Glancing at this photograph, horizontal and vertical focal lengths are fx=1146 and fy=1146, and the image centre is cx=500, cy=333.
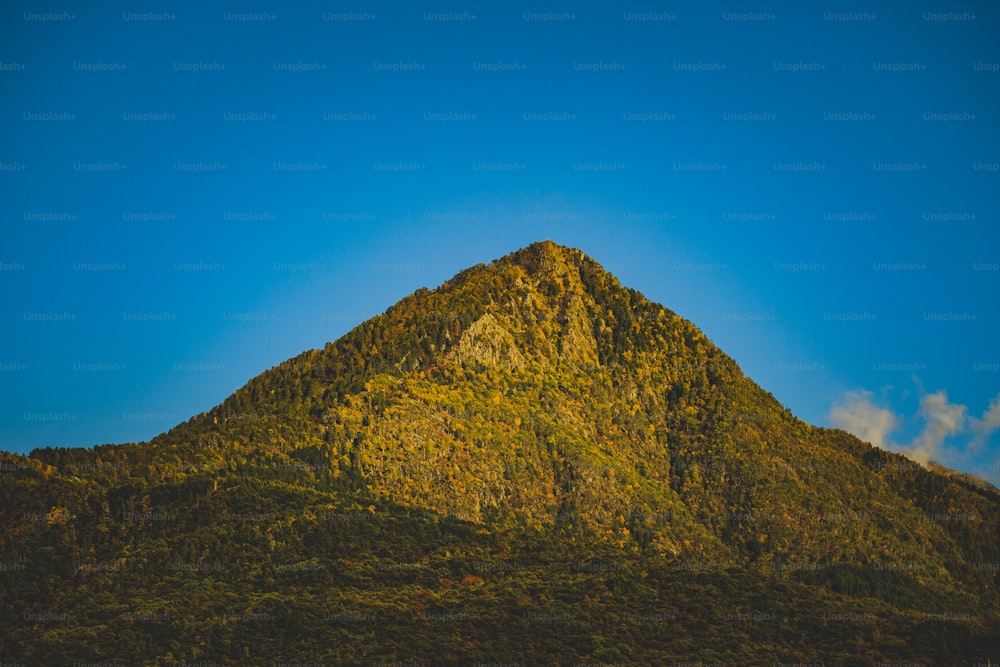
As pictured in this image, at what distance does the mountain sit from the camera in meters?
144

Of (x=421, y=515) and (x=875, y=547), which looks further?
(x=875, y=547)

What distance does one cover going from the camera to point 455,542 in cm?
16562

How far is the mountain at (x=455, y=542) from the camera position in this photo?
5679 inches

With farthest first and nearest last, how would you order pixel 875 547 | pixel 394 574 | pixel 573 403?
pixel 573 403
pixel 875 547
pixel 394 574

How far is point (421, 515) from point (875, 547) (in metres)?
72.5

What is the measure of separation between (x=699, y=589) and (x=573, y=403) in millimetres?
47399

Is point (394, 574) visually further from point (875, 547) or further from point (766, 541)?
point (875, 547)

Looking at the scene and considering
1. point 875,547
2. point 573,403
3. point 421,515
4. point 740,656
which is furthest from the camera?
point 573,403

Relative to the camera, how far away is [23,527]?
153625 mm

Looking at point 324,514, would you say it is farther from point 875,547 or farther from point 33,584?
point 875,547

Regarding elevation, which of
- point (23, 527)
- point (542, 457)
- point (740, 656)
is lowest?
point (740, 656)

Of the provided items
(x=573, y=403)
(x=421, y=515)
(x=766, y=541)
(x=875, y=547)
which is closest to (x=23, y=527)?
(x=421, y=515)

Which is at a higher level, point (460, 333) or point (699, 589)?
point (460, 333)

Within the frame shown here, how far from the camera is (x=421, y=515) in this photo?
170 m
